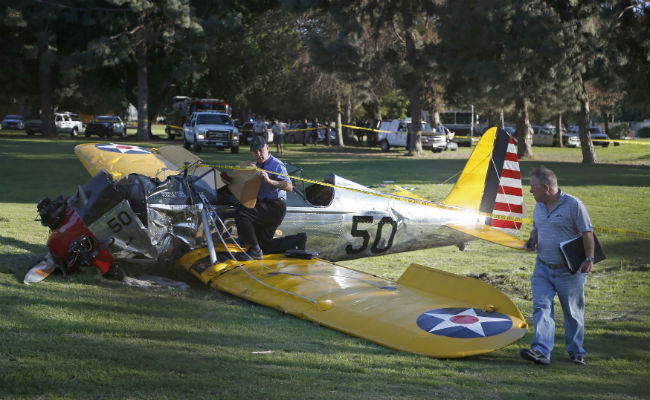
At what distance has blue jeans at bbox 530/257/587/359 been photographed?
19.2ft

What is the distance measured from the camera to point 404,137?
46031 millimetres

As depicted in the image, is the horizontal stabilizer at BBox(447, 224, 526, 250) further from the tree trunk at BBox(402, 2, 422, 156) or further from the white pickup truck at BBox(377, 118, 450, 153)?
the white pickup truck at BBox(377, 118, 450, 153)

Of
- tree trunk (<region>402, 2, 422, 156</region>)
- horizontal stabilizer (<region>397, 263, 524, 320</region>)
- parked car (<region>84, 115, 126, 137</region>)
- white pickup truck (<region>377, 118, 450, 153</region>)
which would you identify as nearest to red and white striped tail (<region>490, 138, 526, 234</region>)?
horizontal stabilizer (<region>397, 263, 524, 320</region>)

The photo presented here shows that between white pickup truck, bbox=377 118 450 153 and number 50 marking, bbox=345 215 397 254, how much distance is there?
32.0 metres

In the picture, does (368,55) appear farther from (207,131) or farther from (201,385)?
(201,385)

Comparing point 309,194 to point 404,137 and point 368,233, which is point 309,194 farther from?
point 404,137

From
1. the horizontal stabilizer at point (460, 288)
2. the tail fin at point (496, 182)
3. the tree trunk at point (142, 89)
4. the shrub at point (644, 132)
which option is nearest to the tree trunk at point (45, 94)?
the tree trunk at point (142, 89)

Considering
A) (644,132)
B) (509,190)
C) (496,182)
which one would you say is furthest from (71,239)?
(644,132)

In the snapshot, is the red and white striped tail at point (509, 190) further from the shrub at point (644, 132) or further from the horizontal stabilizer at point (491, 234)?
the shrub at point (644, 132)

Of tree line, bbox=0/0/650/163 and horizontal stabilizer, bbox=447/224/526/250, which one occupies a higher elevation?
tree line, bbox=0/0/650/163

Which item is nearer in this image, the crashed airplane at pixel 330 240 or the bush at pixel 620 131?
the crashed airplane at pixel 330 240

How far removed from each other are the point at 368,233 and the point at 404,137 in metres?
37.2

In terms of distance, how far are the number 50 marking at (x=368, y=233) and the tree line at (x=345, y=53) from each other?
2270cm

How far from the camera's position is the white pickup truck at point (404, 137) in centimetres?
4381
